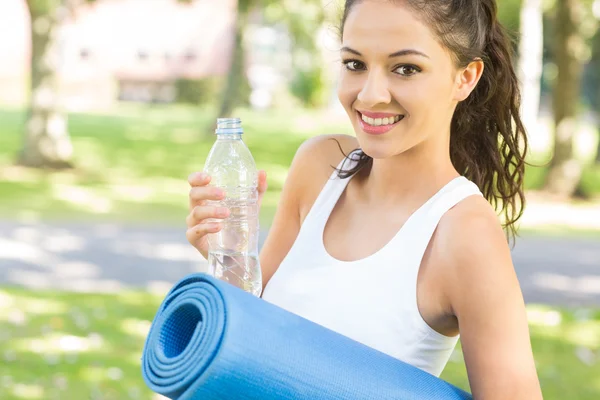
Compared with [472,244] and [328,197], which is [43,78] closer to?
[328,197]

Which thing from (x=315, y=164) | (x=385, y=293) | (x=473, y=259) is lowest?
(x=385, y=293)

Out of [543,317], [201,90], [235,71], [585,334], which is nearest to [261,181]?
[585,334]

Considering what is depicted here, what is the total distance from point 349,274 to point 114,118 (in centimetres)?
2882

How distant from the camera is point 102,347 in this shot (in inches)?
245

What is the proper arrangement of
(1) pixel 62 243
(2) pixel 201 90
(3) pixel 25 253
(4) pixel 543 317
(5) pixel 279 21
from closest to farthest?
(4) pixel 543 317
(3) pixel 25 253
(1) pixel 62 243
(5) pixel 279 21
(2) pixel 201 90

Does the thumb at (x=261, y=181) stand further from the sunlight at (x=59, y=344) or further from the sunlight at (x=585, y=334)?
the sunlight at (x=585, y=334)

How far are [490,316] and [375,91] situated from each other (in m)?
0.55

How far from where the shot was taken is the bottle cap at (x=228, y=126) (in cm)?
231

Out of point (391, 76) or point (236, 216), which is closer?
point (391, 76)

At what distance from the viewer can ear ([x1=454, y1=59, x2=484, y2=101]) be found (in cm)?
214

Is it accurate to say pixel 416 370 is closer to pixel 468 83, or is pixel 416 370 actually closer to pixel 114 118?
pixel 468 83

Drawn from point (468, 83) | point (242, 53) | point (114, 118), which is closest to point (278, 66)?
point (114, 118)

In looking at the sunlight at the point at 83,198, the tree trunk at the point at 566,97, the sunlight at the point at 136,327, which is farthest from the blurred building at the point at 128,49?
the sunlight at the point at 136,327

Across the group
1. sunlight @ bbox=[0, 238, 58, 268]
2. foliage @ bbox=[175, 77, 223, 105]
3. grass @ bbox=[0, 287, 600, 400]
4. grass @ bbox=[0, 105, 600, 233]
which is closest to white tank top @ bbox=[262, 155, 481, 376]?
grass @ bbox=[0, 287, 600, 400]
